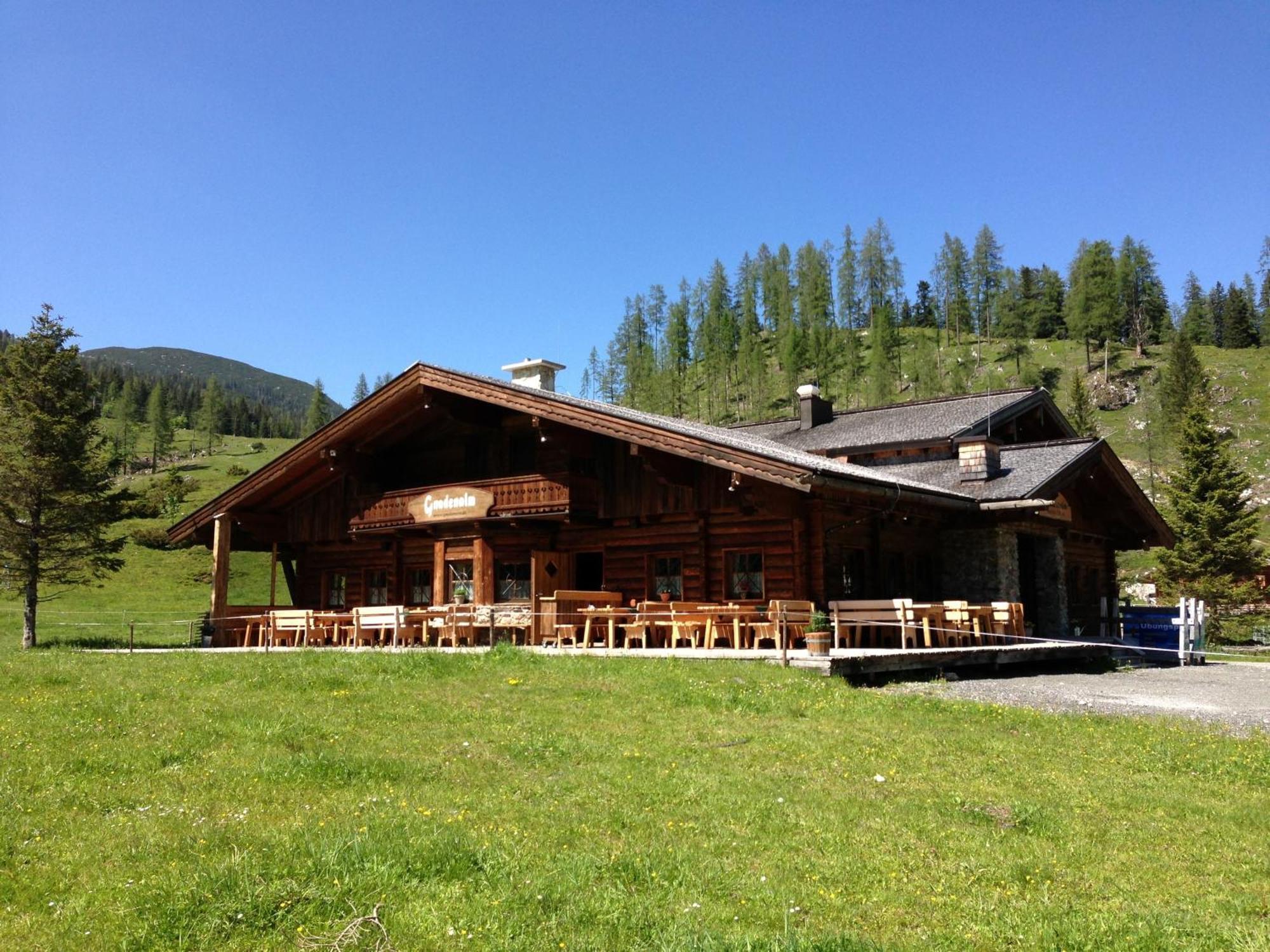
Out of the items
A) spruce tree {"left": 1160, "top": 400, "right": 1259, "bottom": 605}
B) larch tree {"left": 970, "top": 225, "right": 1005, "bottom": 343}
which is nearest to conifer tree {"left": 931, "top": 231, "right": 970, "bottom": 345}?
larch tree {"left": 970, "top": 225, "right": 1005, "bottom": 343}

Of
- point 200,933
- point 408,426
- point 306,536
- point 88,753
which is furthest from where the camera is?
point 306,536

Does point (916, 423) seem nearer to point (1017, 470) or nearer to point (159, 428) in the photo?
point (1017, 470)

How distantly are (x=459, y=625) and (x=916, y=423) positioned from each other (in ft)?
51.3

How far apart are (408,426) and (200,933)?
20843mm

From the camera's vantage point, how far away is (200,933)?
5250mm

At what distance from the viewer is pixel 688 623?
1816cm

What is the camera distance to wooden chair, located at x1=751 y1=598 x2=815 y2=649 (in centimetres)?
1658

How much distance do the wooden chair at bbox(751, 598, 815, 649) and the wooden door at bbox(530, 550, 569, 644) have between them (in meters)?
5.31

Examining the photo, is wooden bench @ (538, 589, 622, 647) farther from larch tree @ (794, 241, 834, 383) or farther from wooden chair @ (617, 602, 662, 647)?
larch tree @ (794, 241, 834, 383)

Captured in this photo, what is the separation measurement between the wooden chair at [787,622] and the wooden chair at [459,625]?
5772mm

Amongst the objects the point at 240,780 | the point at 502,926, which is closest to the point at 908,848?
the point at 502,926

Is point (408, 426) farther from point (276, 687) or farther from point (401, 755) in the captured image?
point (401, 755)

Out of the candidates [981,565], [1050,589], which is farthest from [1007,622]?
[1050,589]

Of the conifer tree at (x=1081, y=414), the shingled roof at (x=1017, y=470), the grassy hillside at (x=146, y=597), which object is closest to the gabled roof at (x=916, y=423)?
the shingled roof at (x=1017, y=470)
